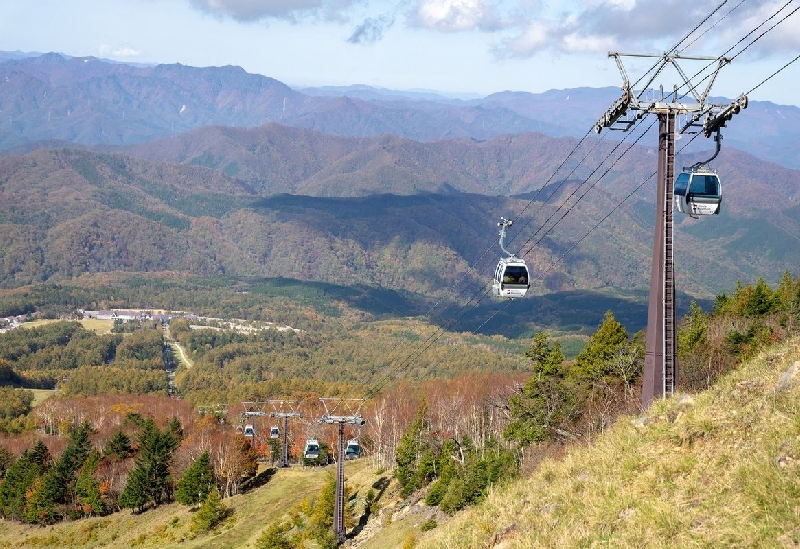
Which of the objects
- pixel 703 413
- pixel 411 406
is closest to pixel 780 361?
pixel 703 413

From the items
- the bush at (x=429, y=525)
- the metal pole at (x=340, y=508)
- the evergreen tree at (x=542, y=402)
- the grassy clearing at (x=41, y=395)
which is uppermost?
the evergreen tree at (x=542, y=402)

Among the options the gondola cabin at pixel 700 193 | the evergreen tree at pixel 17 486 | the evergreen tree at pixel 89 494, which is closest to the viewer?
the gondola cabin at pixel 700 193

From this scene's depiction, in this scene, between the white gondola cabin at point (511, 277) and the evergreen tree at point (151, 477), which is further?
the evergreen tree at point (151, 477)

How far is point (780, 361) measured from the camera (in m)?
18.1

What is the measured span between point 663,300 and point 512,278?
242 inches

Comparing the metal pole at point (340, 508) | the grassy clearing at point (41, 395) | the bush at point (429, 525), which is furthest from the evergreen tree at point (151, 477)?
the grassy clearing at point (41, 395)

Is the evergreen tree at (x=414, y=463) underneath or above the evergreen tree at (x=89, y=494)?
above

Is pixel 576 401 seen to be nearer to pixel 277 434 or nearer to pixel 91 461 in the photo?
pixel 277 434

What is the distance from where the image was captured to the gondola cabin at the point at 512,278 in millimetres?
27766

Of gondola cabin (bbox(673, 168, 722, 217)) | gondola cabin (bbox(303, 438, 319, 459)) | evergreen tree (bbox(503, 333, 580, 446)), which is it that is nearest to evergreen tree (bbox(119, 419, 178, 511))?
gondola cabin (bbox(303, 438, 319, 459))

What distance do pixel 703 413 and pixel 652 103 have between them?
11187 millimetres

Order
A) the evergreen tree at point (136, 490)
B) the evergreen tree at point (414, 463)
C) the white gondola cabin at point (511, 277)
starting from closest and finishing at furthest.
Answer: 1. the white gondola cabin at point (511, 277)
2. the evergreen tree at point (414, 463)
3. the evergreen tree at point (136, 490)

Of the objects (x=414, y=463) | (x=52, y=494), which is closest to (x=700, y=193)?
(x=414, y=463)

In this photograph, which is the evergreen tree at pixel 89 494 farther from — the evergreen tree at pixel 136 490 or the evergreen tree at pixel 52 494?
the evergreen tree at pixel 136 490
